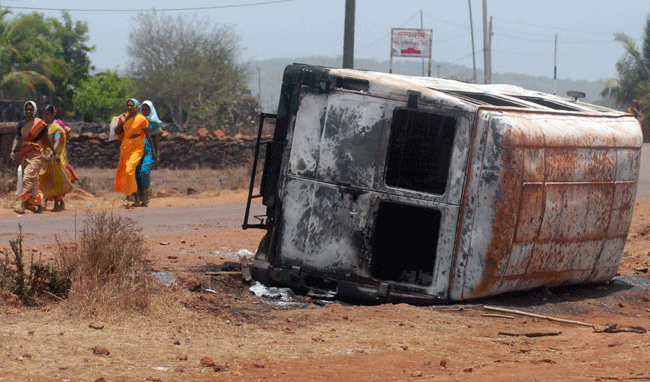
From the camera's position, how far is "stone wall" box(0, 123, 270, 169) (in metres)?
23.2

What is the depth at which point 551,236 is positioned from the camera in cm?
699

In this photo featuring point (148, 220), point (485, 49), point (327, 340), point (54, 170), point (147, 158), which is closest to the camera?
point (327, 340)

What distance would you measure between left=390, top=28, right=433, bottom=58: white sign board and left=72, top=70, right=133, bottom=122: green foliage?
1613cm

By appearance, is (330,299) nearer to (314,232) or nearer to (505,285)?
(314,232)

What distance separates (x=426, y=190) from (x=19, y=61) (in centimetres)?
3480

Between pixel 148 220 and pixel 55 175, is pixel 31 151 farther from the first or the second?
pixel 148 220

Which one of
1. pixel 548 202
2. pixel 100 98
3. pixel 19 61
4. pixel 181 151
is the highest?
pixel 19 61

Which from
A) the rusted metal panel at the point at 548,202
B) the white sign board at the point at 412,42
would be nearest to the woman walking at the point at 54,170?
the rusted metal panel at the point at 548,202

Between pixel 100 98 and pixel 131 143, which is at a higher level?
pixel 100 98

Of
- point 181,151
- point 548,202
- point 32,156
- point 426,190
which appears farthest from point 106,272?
point 181,151

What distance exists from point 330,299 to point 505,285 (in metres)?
1.60

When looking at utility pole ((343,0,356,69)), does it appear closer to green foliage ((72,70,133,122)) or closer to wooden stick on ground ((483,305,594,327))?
wooden stick on ground ((483,305,594,327))

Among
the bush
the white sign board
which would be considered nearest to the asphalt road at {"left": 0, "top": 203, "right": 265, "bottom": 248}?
the bush

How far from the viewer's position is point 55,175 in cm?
1244
